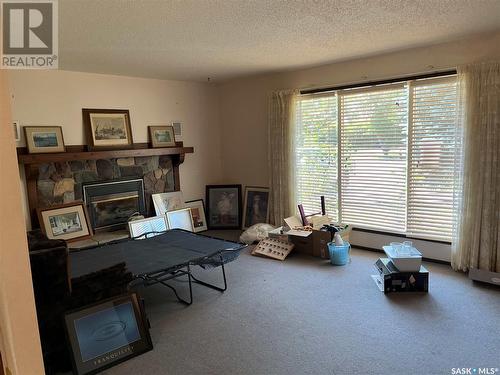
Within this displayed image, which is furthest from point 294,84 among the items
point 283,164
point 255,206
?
point 255,206

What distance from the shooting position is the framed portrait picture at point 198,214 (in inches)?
226

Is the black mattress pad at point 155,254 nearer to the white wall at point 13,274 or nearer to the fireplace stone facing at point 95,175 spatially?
the fireplace stone facing at point 95,175

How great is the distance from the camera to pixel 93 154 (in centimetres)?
452

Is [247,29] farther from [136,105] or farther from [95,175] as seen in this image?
[95,175]

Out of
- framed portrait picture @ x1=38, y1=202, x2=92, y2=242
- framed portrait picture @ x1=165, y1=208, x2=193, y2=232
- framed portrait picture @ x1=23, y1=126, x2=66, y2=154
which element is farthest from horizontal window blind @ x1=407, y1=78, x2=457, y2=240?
framed portrait picture @ x1=23, y1=126, x2=66, y2=154

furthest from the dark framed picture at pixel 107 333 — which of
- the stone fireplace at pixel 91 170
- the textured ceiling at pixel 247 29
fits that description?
the stone fireplace at pixel 91 170

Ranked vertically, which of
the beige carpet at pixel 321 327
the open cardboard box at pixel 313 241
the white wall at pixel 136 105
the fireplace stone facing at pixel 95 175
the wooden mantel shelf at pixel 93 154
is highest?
the white wall at pixel 136 105

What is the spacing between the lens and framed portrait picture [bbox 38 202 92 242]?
4230 mm

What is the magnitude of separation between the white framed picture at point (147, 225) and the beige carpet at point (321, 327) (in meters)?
1.30

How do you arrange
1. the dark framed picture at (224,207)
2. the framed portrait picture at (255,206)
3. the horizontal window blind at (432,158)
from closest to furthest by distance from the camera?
the horizontal window blind at (432,158), the framed portrait picture at (255,206), the dark framed picture at (224,207)

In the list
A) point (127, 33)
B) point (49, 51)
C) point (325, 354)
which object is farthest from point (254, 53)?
point (325, 354)

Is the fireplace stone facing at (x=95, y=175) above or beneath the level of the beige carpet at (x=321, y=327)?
above

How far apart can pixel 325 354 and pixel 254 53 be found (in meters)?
2.93

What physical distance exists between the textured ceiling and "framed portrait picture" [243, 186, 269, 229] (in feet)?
6.40
